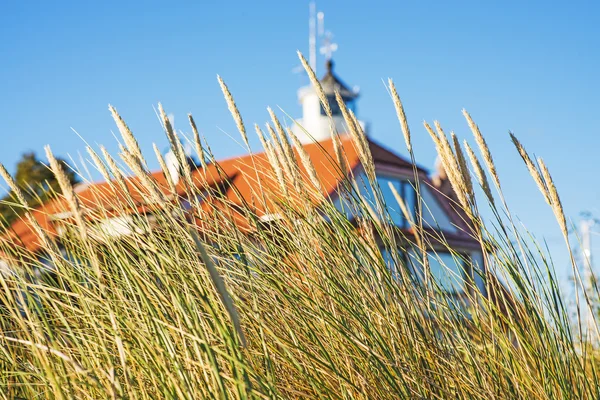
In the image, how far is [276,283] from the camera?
5.52ft

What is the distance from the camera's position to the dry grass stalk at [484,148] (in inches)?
69.9

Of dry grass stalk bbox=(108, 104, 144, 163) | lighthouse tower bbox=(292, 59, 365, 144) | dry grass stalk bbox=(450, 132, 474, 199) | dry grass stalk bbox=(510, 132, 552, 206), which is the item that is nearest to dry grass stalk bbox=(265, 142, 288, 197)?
dry grass stalk bbox=(108, 104, 144, 163)

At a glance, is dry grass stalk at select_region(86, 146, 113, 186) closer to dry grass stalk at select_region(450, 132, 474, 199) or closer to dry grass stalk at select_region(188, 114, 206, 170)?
dry grass stalk at select_region(188, 114, 206, 170)

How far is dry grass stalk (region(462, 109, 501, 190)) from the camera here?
5.82 ft

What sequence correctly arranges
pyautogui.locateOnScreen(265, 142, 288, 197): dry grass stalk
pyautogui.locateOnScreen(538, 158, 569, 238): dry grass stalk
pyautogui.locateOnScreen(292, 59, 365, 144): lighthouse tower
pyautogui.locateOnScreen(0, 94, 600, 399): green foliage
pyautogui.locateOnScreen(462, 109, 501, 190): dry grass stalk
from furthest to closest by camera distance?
pyautogui.locateOnScreen(292, 59, 365, 144): lighthouse tower < pyautogui.locateOnScreen(265, 142, 288, 197): dry grass stalk < pyautogui.locateOnScreen(462, 109, 501, 190): dry grass stalk < pyautogui.locateOnScreen(538, 158, 569, 238): dry grass stalk < pyautogui.locateOnScreen(0, 94, 600, 399): green foliage

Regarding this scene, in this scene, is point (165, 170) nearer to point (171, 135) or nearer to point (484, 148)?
point (171, 135)

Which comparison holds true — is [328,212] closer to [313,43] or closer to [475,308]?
[475,308]

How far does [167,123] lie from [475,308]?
3.24 ft

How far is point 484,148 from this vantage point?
5.84ft

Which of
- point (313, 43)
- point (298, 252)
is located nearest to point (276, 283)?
point (298, 252)

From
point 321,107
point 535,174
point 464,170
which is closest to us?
point 535,174

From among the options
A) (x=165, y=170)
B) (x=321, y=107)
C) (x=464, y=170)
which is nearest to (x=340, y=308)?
(x=464, y=170)

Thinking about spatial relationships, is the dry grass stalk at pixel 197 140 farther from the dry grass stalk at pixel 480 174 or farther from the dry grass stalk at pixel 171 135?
the dry grass stalk at pixel 480 174

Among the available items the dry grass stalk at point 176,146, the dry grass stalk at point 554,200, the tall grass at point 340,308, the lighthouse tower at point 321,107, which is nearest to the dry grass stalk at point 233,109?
the tall grass at point 340,308
